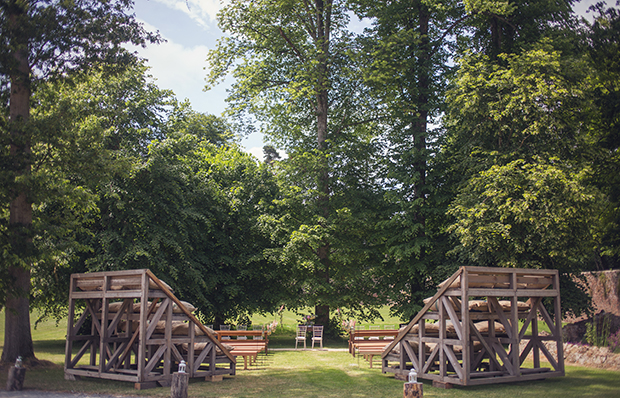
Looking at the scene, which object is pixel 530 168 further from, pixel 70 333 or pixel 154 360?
pixel 70 333

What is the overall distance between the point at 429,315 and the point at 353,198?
13800 millimetres

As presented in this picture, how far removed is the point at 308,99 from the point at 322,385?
59.4ft

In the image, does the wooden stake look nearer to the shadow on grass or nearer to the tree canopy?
the shadow on grass

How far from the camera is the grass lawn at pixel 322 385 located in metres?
11.3

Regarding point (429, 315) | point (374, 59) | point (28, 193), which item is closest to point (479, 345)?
point (429, 315)

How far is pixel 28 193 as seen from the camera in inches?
534

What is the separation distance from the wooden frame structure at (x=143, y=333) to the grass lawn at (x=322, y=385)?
14.4 inches

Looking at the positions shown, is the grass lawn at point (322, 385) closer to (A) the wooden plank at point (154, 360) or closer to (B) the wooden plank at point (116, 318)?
(A) the wooden plank at point (154, 360)

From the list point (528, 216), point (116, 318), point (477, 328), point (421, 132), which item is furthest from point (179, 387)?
point (421, 132)

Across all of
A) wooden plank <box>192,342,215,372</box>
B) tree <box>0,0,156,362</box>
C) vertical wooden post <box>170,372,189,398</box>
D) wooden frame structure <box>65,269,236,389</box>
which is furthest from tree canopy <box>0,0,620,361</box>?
vertical wooden post <box>170,372,189,398</box>

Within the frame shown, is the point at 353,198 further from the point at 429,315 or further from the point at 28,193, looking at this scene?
the point at 28,193

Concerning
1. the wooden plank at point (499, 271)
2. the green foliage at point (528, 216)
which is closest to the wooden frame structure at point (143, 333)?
the wooden plank at point (499, 271)

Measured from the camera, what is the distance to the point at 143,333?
38.2 feet

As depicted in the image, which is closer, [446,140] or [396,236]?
[396,236]
